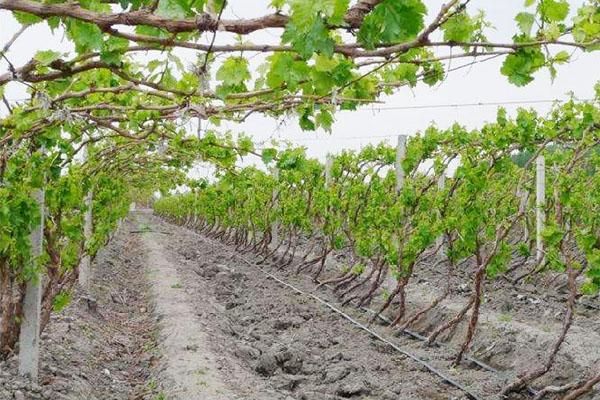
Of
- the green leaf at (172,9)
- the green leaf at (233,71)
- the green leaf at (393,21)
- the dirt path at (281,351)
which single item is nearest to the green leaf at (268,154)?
the dirt path at (281,351)

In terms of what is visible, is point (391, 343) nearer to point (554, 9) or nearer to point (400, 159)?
point (400, 159)

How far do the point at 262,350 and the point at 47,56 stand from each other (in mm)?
5518

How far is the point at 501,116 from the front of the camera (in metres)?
8.72

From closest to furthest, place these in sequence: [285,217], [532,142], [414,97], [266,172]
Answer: [414,97]
[532,142]
[285,217]
[266,172]

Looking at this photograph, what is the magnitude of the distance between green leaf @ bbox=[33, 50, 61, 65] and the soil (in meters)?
3.23

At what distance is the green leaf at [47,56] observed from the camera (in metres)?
3.17

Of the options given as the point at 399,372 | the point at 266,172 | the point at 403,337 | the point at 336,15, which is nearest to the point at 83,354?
the point at 399,372

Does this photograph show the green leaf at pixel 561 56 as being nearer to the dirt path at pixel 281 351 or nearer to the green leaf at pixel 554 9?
the green leaf at pixel 554 9

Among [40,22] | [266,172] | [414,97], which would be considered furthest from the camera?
[266,172]

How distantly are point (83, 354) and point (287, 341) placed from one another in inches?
99.3

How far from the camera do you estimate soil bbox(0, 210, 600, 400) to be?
6344 mm

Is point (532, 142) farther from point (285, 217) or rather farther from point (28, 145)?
point (285, 217)

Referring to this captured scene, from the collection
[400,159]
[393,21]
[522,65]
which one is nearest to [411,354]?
[400,159]

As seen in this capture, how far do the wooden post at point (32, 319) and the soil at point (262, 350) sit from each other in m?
0.16
